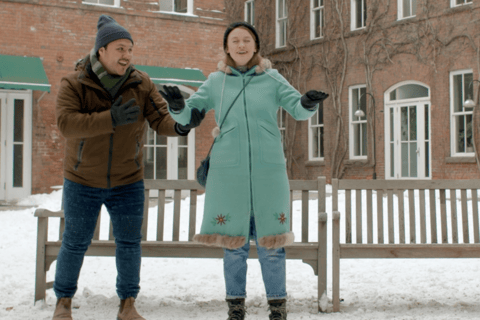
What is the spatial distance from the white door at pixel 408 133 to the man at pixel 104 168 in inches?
496

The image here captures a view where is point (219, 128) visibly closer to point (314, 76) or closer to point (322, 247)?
point (322, 247)

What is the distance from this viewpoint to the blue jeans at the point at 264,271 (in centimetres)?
353

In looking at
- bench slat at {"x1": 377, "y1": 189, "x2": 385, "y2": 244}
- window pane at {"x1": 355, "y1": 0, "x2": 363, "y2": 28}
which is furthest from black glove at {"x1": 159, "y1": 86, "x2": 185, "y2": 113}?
window pane at {"x1": 355, "y1": 0, "x2": 363, "y2": 28}

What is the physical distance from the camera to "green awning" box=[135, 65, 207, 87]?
489 inches

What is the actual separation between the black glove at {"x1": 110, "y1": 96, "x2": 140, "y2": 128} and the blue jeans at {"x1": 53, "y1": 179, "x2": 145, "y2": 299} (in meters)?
0.48

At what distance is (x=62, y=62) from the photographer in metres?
12.3

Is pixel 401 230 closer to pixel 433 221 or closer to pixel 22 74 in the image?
pixel 433 221

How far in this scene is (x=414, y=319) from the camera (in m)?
3.90

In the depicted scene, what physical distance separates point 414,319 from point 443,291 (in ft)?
3.38

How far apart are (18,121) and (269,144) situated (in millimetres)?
9727

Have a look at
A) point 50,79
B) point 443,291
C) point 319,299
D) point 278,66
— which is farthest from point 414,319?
point 278,66

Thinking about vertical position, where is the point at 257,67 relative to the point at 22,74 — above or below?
below

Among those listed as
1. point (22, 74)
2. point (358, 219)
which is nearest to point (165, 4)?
point (22, 74)

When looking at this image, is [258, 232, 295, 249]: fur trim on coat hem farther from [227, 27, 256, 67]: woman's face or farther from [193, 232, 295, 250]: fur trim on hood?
[227, 27, 256, 67]: woman's face
